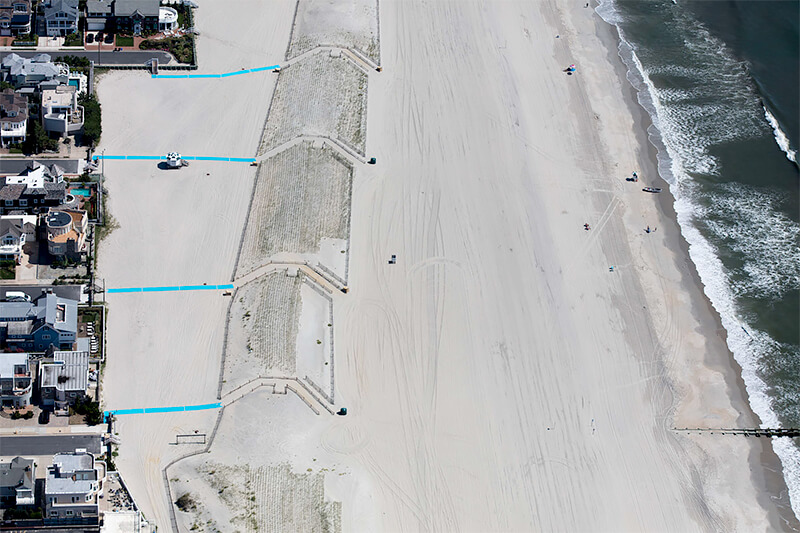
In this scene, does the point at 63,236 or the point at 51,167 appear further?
the point at 51,167

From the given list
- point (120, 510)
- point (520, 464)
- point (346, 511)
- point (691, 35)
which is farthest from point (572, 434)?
point (691, 35)

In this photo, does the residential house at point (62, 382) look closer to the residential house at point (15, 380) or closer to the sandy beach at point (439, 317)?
the residential house at point (15, 380)

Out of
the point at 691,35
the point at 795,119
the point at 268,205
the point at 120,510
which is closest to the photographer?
the point at 120,510

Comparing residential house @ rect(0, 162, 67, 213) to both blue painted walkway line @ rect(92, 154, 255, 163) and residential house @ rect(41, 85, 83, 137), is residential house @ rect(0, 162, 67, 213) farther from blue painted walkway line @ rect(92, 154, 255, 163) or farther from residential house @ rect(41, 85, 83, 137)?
residential house @ rect(41, 85, 83, 137)

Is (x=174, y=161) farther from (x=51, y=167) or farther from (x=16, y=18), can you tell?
(x=16, y=18)

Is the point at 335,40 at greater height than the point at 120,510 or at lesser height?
greater

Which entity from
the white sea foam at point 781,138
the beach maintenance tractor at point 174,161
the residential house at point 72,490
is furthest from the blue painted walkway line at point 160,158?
the white sea foam at point 781,138

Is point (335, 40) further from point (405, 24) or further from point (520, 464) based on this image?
point (520, 464)

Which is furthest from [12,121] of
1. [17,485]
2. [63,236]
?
[17,485]
